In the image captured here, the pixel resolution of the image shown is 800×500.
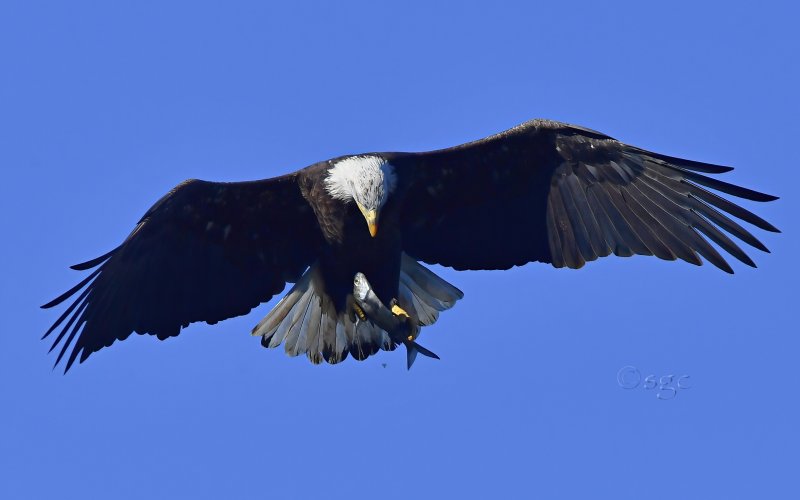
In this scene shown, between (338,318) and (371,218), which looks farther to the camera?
(338,318)

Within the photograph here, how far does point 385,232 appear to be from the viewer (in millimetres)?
12508

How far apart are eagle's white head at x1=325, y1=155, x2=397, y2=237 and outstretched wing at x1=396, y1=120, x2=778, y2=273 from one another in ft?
0.68

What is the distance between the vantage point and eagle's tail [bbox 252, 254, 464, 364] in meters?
13.3

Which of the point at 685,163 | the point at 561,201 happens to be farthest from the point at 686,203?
the point at 561,201

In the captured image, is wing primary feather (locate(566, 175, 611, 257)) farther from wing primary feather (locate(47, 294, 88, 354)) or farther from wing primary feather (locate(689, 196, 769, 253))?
wing primary feather (locate(47, 294, 88, 354))

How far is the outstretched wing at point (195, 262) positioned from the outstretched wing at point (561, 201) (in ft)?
3.06

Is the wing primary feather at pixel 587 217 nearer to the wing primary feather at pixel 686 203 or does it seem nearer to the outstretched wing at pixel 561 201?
the outstretched wing at pixel 561 201

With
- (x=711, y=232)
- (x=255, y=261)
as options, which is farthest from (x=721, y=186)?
(x=255, y=261)

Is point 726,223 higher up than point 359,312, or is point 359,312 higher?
point 726,223

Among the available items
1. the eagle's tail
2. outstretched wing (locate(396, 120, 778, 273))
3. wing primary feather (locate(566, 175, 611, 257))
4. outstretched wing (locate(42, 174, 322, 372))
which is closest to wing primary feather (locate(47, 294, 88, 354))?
outstretched wing (locate(42, 174, 322, 372))

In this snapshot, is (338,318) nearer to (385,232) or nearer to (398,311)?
(398,311)

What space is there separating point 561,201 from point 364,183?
1.57 meters

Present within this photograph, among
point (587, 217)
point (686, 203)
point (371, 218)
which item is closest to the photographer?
point (371, 218)

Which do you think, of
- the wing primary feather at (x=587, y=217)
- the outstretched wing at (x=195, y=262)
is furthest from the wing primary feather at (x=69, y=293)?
the wing primary feather at (x=587, y=217)
